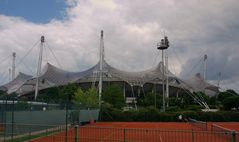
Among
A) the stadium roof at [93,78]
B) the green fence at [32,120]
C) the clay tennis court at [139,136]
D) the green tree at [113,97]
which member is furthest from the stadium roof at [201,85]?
the clay tennis court at [139,136]

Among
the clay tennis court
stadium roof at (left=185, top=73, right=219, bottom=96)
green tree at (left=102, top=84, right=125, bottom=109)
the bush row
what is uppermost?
Result: stadium roof at (left=185, top=73, right=219, bottom=96)

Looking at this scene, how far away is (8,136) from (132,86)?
11022cm

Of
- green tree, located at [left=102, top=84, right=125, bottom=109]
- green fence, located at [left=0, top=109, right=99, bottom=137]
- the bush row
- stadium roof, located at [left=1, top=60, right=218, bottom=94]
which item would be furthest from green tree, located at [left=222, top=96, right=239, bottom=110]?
green fence, located at [left=0, top=109, right=99, bottom=137]

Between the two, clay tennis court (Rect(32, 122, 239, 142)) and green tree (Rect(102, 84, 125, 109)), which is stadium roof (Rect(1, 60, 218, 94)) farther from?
clay tennis court (Rect(32, 122, 239, 142))

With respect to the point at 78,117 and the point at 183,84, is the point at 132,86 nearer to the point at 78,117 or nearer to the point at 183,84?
the point at 183,84

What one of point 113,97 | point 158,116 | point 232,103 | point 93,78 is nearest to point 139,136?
point 158,116

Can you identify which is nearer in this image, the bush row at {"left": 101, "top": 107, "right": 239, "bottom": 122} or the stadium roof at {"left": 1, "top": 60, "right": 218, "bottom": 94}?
the bush row at {"left": 101, "top": 107, "right": 239, "bottom": 122}

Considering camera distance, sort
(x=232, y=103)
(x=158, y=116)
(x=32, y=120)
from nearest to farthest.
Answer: (x=32, y=120) < (x=158, y=116) < (x=232, y=103)

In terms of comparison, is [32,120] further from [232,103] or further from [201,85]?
[201,85]

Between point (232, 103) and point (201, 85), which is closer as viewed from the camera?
point (232, 103)

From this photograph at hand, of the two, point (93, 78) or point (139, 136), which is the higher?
point (93, 78)

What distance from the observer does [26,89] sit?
147m

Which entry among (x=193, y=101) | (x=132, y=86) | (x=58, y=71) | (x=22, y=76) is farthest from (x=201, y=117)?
(x=22, y=76)

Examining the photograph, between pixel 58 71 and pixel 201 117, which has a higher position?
pixel 58 71
